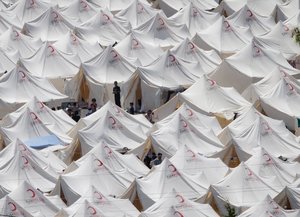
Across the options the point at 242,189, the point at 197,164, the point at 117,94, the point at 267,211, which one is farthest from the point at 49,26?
the point at 267,211

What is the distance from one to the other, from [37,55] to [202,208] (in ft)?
57.5

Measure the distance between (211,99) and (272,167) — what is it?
7921mm

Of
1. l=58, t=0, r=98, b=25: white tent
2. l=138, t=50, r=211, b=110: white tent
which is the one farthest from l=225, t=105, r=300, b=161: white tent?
l=58, t=0, r=98, b=25: white tent

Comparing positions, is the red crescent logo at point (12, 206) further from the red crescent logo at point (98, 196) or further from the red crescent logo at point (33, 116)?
the red crescent logo at point (33, 116)

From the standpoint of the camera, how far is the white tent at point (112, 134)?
210ft

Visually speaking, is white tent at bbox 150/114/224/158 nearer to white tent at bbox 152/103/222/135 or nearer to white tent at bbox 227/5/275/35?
white tent at bbox 152/103/222/135

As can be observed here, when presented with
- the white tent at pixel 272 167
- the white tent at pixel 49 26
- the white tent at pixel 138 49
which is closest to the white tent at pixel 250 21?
the white tent at pixel 138 49

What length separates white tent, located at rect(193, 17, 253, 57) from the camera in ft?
246

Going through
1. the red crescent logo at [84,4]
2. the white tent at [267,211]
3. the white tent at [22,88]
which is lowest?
the red crescent logo at [84,4]

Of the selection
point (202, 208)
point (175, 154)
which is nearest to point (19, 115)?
point (175, 154)

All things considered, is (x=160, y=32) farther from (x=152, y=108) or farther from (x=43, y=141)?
(x=43, y=141)

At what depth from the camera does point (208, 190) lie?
58500 mm

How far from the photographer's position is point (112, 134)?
6469 cm

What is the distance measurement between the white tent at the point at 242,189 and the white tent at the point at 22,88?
1196 centimetres
